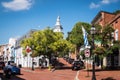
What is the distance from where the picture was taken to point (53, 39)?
55.9 metres

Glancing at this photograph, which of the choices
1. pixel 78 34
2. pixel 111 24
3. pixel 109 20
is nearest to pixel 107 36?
pixel 78 34

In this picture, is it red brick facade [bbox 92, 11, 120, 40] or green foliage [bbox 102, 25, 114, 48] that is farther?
red brick facade [bbox 92, 11, 120, 40]

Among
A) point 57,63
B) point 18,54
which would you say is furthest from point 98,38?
point 18,54

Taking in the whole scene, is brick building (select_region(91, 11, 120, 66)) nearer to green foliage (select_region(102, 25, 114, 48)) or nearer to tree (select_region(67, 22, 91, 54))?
green foliage (select_region(102, 25, 114, 48))

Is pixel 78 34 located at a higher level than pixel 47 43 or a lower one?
higher

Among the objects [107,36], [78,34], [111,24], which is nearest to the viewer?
[107,36]

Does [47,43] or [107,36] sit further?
[47,43]

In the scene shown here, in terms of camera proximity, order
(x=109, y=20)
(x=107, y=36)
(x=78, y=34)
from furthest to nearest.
Result: (x=109, y=20) → (x=78, y=34) → (x=107, y=36)

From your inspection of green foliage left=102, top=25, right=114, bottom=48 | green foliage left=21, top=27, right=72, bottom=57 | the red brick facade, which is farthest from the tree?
green foliage left=21, top=27, right=72, bottom=57

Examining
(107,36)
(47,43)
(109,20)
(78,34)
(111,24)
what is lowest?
(47,43)

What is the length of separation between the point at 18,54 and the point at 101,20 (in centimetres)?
4575

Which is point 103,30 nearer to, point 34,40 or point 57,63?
point 34,40

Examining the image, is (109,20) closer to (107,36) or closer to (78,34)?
(78,34)

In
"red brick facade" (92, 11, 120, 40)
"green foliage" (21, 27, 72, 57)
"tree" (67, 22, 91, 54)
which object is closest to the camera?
"tree" (67, 22, 91, 54)
